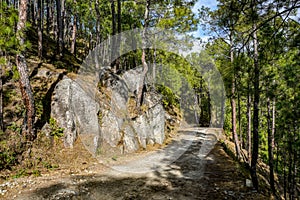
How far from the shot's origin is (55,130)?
8.29 metres

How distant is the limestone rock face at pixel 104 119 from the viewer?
886 centimetres

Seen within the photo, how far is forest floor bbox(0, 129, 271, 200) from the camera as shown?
18.6 ft

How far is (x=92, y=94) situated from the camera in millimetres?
10727

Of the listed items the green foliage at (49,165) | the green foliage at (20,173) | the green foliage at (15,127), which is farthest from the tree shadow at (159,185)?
the green foliage at (15,127)

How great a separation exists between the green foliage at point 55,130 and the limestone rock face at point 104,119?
15cm

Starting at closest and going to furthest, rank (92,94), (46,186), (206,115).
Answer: (46,186) < (92,94) < (206,115)

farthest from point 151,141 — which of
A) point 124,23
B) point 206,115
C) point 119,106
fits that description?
point 206,115

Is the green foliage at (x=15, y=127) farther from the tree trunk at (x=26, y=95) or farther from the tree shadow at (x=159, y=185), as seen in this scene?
the tree shadow at (x=159, y=185)

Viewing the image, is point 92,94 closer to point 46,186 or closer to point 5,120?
point 5,120

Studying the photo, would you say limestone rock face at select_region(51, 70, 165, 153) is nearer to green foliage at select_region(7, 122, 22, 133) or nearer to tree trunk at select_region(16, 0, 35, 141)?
tree trunk at select_region(16, 0, 35, 141)

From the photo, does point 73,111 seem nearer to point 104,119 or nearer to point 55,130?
point 55,130

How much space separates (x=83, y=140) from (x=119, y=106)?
12.1 ft

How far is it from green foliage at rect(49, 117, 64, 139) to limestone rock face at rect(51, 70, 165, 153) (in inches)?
6.0

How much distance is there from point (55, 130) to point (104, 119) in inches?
94.3
